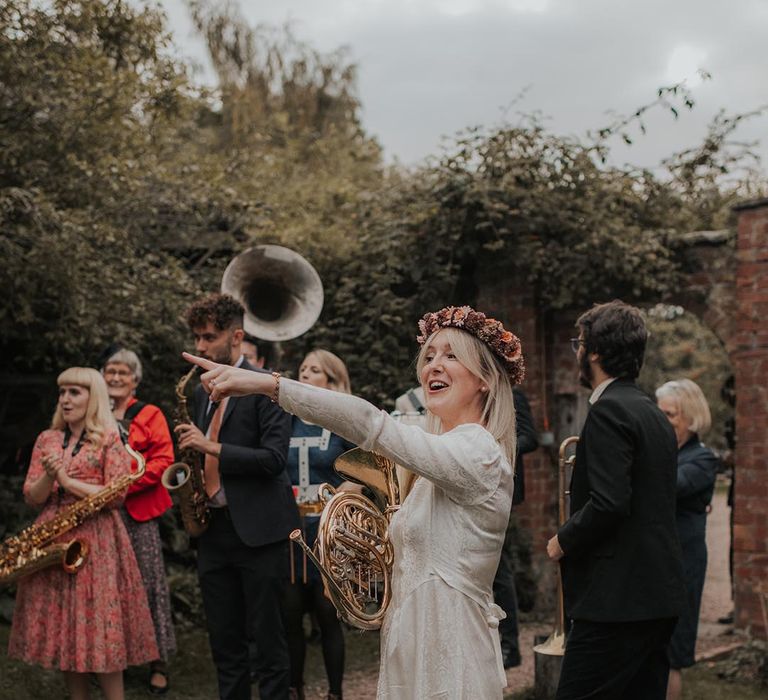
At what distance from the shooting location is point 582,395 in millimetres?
9789

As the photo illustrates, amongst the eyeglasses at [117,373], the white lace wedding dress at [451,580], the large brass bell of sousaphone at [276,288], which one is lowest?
the white lace wedding dress at [451,580]

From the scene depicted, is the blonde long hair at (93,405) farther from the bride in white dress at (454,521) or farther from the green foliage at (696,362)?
the green foliage at (696,362)

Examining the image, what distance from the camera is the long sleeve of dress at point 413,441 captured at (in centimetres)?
257

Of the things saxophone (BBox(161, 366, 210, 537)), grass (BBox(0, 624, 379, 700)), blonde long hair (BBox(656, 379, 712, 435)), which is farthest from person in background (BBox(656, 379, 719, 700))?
saxophone (BBox(161, 366, 210, 537))

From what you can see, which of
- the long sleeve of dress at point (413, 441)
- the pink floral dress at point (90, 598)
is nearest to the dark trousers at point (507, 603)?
the pink floral dress at point (90, 598)

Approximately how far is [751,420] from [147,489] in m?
4.76

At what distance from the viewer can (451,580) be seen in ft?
9.45

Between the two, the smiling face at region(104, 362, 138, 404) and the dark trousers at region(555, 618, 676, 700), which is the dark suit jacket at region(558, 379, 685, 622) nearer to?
the dark trousers at region(555, 618, 676, 700)

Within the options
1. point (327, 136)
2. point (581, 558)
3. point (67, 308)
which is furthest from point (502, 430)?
point (327, 136)

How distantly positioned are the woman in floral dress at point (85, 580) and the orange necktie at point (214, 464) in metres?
0.67

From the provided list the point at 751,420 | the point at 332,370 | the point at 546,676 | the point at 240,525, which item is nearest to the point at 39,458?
the point at 240,525

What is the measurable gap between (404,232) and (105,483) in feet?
14.9

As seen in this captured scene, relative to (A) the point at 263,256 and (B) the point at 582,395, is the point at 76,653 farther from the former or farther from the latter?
(B) the point at 582,395

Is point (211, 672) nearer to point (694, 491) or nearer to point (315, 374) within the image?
point (315, 374)
